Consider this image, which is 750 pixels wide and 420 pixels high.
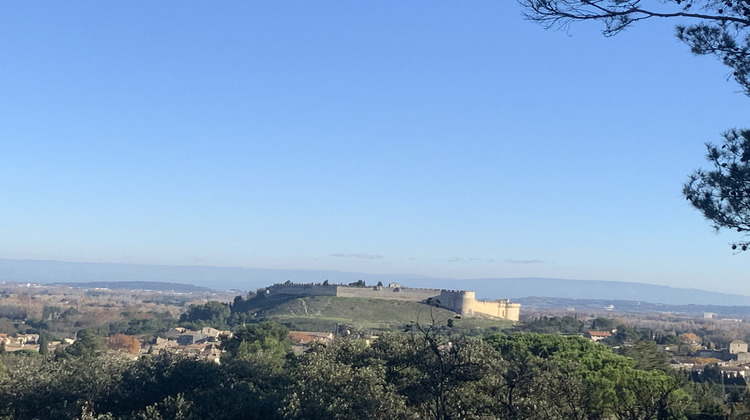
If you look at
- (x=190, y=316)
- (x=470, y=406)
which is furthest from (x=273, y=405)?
(x=190, y=316)

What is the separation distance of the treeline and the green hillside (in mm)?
59066

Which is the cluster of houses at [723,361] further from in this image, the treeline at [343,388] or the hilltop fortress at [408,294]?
the treeline at [343,388]

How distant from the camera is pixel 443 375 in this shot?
11.6m

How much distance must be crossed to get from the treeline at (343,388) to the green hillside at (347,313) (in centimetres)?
→ 5907

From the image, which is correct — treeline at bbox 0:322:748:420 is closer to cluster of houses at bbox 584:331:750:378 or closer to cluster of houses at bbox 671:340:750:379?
cluster of houses at bbox 671:340:750:379

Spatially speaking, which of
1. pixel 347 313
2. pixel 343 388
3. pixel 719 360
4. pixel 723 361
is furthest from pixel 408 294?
pixel 343 388

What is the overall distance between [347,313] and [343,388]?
80173 mm

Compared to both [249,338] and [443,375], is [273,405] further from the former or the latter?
[249,338]

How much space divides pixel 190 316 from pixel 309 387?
91.5 meters

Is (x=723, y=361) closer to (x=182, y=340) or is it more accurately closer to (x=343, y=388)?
(x=182, y=340)

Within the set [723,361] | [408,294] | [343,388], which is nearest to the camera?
[343,388]

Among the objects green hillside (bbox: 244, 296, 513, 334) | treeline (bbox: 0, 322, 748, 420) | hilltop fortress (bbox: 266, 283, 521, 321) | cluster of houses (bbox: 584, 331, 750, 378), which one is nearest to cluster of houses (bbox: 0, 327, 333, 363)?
green hillside (bbox: 244, 296, 513, 334)

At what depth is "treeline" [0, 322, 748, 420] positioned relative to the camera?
56.9 feet

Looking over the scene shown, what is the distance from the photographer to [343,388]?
20.0 metres
